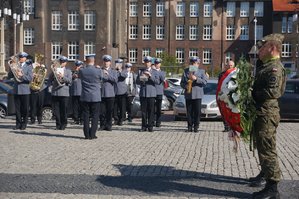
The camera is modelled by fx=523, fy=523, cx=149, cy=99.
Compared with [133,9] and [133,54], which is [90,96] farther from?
[133,9]

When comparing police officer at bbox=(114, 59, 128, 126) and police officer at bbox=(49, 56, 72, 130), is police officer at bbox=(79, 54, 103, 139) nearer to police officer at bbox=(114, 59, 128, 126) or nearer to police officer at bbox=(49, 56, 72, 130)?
police officer at bbox=(49, 56, 72, 130)

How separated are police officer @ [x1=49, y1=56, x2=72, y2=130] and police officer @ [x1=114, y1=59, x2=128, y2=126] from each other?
1.85 m

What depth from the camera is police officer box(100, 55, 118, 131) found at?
14.8 m

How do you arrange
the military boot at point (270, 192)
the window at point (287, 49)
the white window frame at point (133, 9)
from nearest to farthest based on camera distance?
the military boot at point (270, 192) < the window at point (287, 49) < the white window frame at point (133, 9)

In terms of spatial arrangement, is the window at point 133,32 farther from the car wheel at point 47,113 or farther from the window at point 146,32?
the car wheel at point 47,113

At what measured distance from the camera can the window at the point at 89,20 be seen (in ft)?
223

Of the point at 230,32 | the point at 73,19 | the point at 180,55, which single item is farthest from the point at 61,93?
the point at 180,55

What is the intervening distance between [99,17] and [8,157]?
193ft

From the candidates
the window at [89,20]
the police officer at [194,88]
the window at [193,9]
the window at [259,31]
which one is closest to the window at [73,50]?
the window at [89,20]

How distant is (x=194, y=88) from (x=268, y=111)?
8069mm

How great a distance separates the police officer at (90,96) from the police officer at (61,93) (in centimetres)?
215

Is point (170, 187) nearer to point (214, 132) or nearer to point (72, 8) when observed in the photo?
point (214, 132)

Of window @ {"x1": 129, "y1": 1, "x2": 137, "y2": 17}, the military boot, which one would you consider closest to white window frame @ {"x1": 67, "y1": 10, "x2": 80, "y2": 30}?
window @ {"x1": 129, "y1": 1, "x2": 137, "y2": 17}

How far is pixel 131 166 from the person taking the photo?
8961 mm
